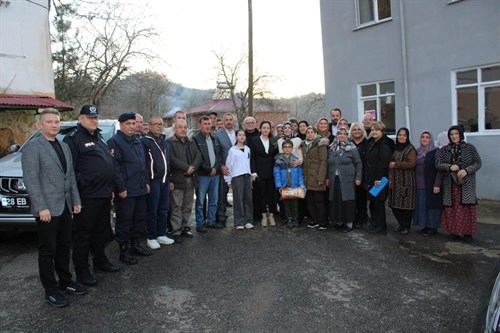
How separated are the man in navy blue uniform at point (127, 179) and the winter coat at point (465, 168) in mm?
4489

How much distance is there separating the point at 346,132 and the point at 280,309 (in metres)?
3.81

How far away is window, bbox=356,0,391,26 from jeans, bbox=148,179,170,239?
340 inches

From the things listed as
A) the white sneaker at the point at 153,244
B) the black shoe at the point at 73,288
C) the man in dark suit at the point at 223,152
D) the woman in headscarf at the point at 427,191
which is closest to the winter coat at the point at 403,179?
the woman in headscarf at the point at 427,191

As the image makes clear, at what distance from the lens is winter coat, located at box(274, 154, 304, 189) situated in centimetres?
737

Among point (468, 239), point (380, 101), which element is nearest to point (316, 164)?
point (468, 239)

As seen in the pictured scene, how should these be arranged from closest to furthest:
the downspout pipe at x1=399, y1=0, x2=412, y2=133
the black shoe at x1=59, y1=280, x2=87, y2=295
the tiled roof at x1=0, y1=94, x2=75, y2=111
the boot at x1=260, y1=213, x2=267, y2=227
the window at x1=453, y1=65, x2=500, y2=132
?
1. the black shoe at x1=59, y1=280, x2=87, y2=295
2. the boot at x1=260, y1=213, x2=267, y2=227
3. the window at x1=453, y1=65, x2=500, y2=132
4. the downspout pipe at x1=399, y1=0, x2=412, y2=133
5. the tiled roof at x1=0, y1=94, x2=75, y2=111

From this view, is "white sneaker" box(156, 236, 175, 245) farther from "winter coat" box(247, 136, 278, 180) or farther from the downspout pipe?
the downspout pipe

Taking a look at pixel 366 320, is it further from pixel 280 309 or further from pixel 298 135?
pixel 298 135

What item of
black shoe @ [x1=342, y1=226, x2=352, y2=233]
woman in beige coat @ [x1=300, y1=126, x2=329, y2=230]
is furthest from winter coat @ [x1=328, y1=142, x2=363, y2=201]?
black shoe @ [x1=342, y1=226, x2=352, y2=233]

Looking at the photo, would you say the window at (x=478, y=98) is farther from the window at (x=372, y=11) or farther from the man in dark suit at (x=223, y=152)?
the man in dark suit at (x=223, y=152)

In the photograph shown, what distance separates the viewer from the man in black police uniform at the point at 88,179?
181 inches

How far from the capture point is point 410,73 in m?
10.9

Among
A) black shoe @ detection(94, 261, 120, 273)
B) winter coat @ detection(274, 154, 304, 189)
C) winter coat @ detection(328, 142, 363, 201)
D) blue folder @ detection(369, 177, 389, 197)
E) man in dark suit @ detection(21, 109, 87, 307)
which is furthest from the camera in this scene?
winter coat @ detection(274, 154, 304, 189)

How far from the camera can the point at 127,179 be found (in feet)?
17.5
